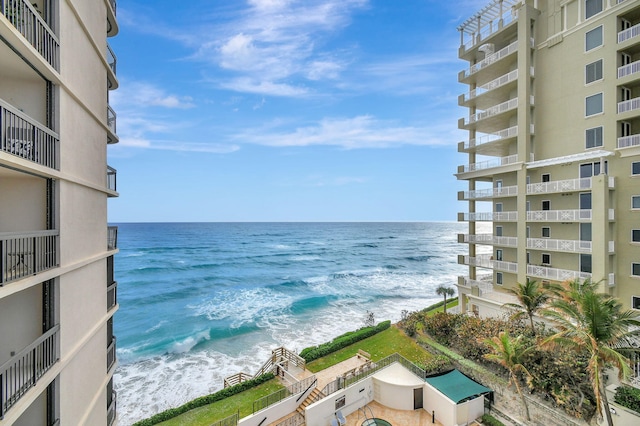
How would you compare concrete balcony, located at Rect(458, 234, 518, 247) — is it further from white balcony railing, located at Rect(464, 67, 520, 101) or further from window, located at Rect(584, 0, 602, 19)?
window, located at Rect(584, 0, 602, 19)

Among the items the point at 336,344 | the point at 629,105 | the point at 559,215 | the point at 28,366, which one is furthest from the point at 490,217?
the point at 28,366

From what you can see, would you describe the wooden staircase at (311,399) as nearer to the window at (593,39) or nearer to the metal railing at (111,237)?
the metal railing at (111,237)

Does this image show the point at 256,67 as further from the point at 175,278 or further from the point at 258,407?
the point at 258,407

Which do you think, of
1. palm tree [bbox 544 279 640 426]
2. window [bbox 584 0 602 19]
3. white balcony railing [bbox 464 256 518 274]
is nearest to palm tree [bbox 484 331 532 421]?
palm tree [bbox 544 279 640 426]

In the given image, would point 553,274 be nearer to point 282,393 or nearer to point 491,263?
point 491,263

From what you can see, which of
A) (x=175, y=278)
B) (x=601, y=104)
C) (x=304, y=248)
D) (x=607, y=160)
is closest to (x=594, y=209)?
(x=607, y=160)

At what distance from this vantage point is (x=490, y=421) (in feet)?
45.5

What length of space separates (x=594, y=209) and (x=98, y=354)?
25461mm

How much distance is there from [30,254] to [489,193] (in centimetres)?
2755

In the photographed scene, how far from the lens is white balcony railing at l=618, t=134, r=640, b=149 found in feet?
56.4

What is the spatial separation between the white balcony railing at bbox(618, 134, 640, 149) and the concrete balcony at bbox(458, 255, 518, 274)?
9.88 meters

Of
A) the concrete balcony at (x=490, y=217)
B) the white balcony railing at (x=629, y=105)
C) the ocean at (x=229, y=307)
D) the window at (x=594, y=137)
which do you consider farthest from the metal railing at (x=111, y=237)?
the white balcony railing at (x=629, y=105)

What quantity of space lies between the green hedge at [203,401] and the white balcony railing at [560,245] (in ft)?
66.2

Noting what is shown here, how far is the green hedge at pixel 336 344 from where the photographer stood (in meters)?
20.0
